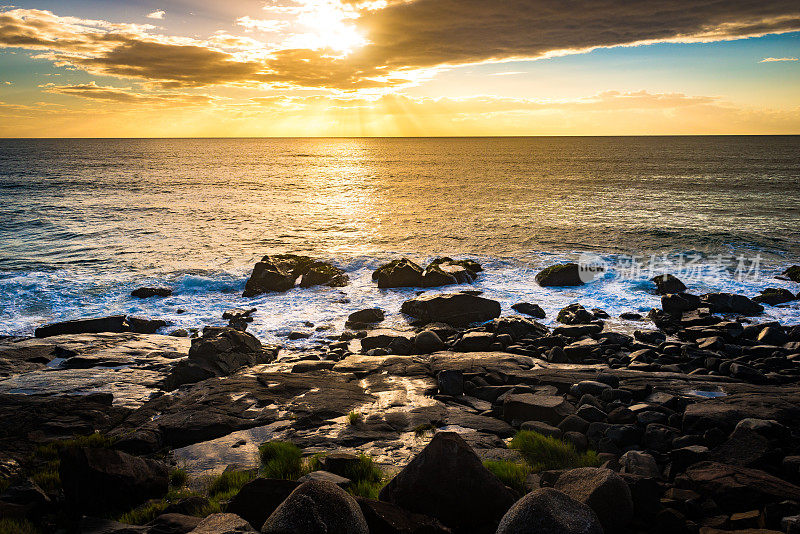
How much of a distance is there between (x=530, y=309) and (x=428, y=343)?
6479 mm

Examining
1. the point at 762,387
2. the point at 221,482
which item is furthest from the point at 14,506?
the point at 762,387

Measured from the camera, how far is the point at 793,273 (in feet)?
82.6

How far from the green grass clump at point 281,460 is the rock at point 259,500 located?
147 cm

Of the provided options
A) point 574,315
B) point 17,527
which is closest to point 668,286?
point 574,315

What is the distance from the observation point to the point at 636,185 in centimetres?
7262

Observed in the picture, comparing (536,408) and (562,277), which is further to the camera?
(562,277)

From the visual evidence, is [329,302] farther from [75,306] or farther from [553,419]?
[553,419]

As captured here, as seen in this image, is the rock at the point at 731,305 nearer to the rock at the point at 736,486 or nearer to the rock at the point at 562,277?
the rock at the point at 562,277

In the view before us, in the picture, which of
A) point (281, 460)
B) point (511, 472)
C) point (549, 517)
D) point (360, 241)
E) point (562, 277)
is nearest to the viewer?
point (549, 517)

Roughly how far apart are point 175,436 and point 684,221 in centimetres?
4538

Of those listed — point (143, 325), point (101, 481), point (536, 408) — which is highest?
point (101, 481)

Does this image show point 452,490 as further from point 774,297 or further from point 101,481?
point 774,297

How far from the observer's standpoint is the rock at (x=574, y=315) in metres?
19.6

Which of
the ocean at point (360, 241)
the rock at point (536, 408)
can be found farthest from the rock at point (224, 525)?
the ocean at point (360, 241)
